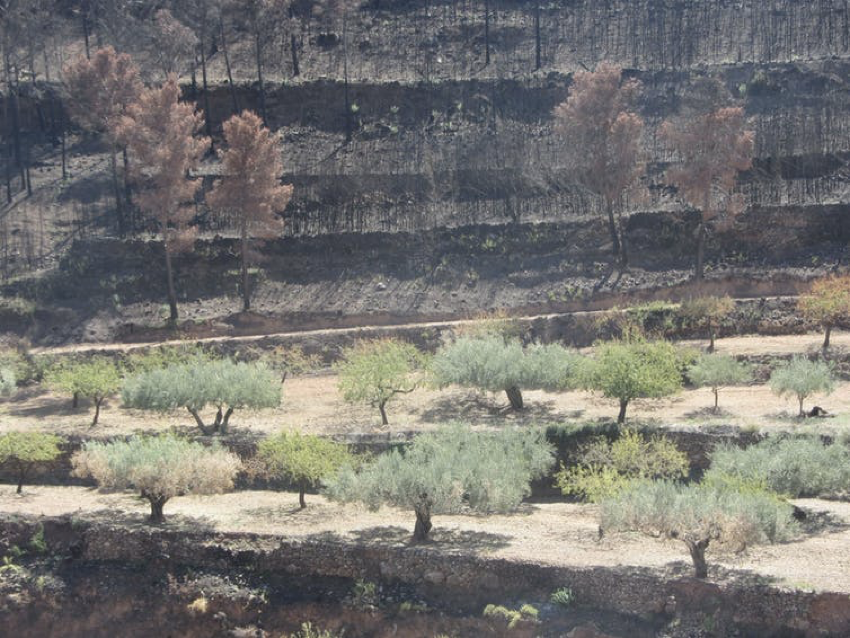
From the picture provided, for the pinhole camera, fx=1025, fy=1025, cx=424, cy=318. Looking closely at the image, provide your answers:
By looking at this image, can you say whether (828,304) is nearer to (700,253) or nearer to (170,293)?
(700,253)

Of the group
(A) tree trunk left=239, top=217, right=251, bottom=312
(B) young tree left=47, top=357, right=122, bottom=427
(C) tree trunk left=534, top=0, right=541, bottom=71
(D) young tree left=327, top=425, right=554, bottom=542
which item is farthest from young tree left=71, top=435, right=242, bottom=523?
(C) tree trunk left=534, top=0, right=541, bottom=71

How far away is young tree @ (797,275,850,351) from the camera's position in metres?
43.4

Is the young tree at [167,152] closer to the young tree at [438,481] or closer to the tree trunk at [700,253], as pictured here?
the young tree at [438,481]

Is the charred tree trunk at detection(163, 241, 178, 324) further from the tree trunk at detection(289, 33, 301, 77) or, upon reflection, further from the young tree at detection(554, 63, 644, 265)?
the young tree at detection(554, 63, 644, 265)

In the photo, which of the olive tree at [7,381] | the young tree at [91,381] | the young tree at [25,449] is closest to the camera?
the young tree at [25,449]

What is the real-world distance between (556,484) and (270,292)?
83.1 feet

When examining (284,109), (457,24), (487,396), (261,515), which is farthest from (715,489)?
(457,24)

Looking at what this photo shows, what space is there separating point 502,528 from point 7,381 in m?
25.6

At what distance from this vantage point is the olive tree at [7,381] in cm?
4544

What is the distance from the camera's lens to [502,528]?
31.2 m

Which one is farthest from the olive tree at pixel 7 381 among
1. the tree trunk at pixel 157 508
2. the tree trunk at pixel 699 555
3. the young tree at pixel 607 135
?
the tree trunk at pixel 699 555

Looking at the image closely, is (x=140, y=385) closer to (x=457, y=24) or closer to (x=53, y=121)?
(x=53, y=121)

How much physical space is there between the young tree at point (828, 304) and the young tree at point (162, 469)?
1004 inches

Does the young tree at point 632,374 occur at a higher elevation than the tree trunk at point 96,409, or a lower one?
higher
